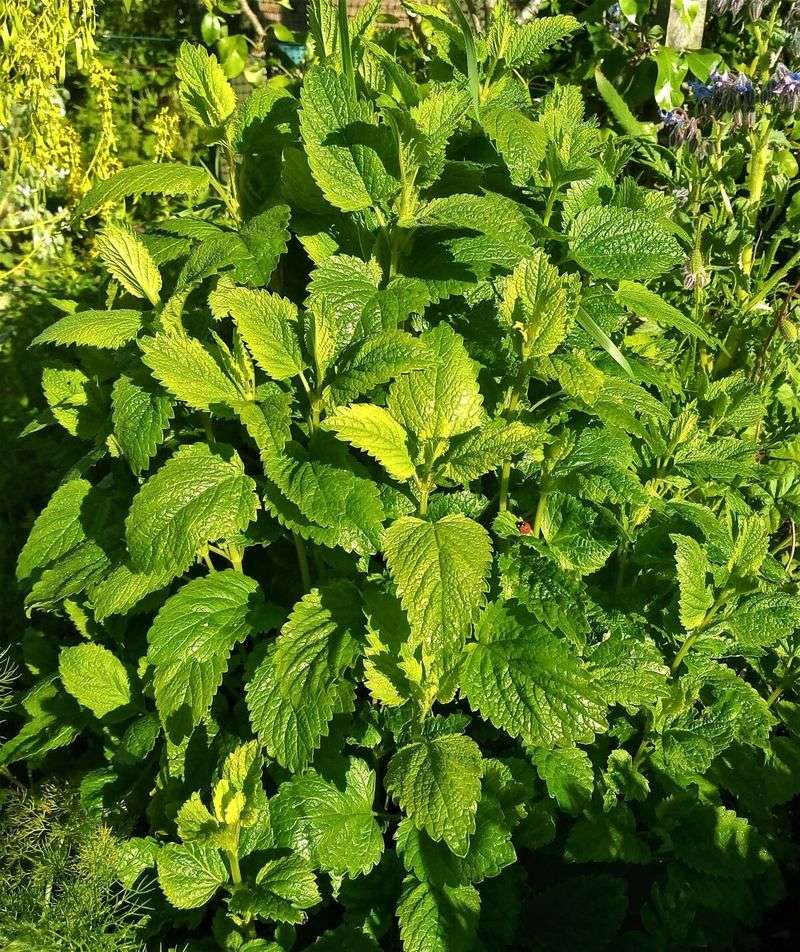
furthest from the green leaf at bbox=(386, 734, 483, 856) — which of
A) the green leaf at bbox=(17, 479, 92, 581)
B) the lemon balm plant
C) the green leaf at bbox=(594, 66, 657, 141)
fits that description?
the green leaf at bbox=(594, 66, 657, 141)

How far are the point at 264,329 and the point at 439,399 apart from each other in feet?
1.02

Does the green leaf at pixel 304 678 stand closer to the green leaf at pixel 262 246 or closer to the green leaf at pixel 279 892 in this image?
the green leaf at pixel 279 892

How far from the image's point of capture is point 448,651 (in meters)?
1.30

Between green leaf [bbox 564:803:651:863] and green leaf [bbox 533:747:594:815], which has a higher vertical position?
green leaf [bbox 533:747:594:815]

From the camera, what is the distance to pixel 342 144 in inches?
62.6

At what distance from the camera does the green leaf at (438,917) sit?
5.14 feet

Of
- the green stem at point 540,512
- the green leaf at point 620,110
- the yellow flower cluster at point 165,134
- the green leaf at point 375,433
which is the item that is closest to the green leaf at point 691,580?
the green stem at point 540,512

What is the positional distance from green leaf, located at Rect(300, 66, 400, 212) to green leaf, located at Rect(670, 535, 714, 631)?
0.83 m

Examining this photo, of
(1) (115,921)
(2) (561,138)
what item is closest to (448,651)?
(1) (115,921)

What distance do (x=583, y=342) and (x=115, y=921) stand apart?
138cm

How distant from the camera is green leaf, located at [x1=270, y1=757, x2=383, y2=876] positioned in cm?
165

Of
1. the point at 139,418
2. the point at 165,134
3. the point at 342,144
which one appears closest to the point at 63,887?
the point at 139,418

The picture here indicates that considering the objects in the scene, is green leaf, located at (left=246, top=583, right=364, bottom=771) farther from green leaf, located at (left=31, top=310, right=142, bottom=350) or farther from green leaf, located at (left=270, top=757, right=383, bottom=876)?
green leaf, located at (left=31, top=310, right=142, bottom=350)

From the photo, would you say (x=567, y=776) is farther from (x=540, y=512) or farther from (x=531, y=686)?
(x=540, y=512)
